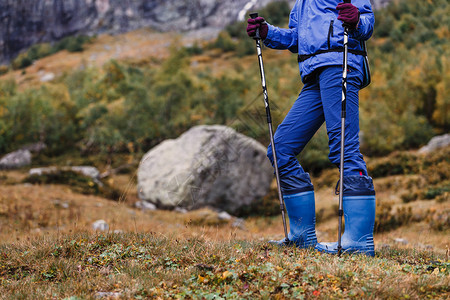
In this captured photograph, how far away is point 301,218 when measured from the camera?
153 inches

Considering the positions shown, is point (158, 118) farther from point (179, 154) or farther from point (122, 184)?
point (179, 154)

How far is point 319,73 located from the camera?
154 inches

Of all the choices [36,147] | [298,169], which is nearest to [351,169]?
[298,169]

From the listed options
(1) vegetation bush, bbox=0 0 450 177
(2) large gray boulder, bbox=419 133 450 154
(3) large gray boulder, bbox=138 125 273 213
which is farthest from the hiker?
(2) large gray boulder, bbox=419 133 450 154

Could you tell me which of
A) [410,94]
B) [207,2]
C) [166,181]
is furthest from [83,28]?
[166,181]

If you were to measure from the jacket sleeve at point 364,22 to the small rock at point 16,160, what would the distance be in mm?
23445

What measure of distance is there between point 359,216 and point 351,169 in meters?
0.44

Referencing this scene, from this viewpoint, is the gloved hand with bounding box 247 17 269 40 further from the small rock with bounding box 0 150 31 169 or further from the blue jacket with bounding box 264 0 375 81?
the small rock with bounding box 0 150 31 169

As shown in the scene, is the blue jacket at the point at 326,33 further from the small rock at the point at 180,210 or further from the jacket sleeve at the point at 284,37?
the small rock at the point at 180,210

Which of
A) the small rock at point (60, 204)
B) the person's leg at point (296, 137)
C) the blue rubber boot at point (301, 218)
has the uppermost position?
the person's leg at point (296, 137)

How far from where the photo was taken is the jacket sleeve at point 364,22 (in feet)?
11.8

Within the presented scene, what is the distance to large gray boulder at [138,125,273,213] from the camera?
46.6ft

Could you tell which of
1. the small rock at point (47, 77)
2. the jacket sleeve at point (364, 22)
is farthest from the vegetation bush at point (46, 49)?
the jacket sleeve at point (364, 22)

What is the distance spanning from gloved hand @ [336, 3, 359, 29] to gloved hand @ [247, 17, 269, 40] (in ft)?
3.23
